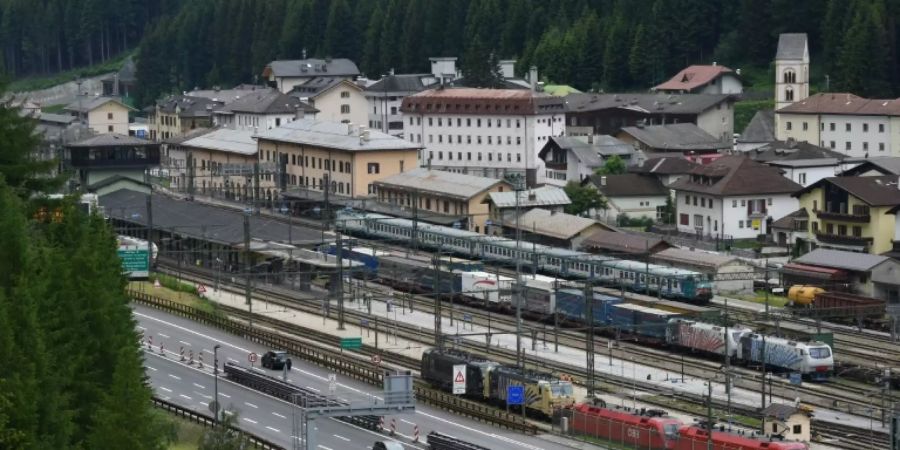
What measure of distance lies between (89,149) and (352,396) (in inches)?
1578

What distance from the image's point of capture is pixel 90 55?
17838 cm

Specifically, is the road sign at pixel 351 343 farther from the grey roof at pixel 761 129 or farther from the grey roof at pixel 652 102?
the grey roof at pixel 652 102

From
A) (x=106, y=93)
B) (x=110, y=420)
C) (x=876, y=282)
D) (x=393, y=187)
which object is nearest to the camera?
(x=110, y=420)

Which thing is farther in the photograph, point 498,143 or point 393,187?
point 498,143

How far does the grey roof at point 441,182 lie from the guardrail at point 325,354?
21319mm

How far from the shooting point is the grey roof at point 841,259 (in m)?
62.6

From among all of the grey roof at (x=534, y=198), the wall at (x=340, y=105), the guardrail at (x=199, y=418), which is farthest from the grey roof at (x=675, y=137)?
the guardrail at (x=199, y=418)

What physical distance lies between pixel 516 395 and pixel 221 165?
5750 centimetres

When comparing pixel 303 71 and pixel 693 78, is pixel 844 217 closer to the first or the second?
pixel 693 78

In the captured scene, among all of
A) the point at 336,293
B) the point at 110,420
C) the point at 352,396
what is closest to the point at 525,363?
the point at 352,396

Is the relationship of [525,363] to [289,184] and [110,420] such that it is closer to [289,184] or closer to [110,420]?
[110,420]

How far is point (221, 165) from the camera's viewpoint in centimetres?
10275

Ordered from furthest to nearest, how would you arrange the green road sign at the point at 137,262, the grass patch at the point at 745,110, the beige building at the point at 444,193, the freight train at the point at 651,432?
the grass patch at the point at 745,110 → the beige building at the point at 444,193 → the green road sign at the point at 137,262 → the freight train at the point at 651,432

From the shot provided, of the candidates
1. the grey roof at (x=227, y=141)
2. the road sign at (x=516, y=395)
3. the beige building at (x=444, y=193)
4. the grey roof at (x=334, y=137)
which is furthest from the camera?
the grey roof at (x=227, y=141)
